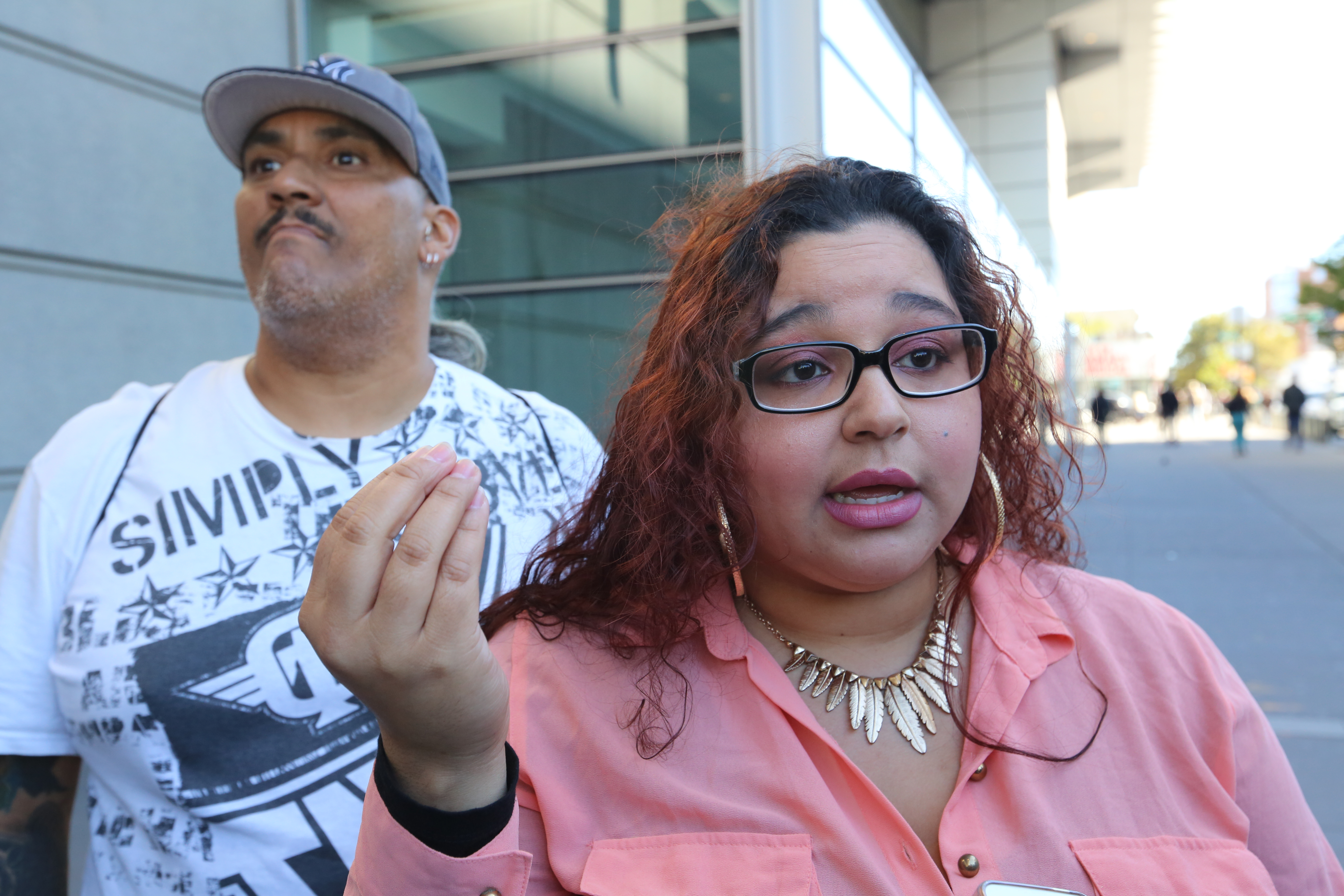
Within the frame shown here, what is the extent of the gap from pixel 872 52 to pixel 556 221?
2.59 metres

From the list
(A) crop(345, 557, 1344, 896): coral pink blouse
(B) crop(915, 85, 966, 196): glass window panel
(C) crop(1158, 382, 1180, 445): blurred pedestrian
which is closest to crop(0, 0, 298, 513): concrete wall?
(A) crop(345, 557, 1344, 896): coral pink blouse

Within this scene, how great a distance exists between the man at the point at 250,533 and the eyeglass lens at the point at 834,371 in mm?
626

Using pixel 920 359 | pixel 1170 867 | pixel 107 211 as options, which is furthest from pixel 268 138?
pixel 1170 867

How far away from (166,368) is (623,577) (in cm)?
359

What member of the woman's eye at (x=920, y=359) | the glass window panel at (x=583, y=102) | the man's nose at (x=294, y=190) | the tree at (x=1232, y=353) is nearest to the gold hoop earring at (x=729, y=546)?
the woman's eye at (x=920, y=359)

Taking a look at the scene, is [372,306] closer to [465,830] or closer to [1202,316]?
[465,830]

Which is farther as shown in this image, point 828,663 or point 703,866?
point 828,663

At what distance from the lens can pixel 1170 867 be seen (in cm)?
137

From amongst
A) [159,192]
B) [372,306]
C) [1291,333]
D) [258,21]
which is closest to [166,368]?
[159,192]

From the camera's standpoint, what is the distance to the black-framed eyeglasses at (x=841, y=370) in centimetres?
144

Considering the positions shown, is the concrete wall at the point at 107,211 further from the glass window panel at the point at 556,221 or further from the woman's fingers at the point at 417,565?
the woman's fingers at the point at 417,565

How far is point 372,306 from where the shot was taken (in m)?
2.26

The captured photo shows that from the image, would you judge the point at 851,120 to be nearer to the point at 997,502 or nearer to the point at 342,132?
the point at 342,132

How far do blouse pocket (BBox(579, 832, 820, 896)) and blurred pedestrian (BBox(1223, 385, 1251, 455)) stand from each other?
80.2 ft
